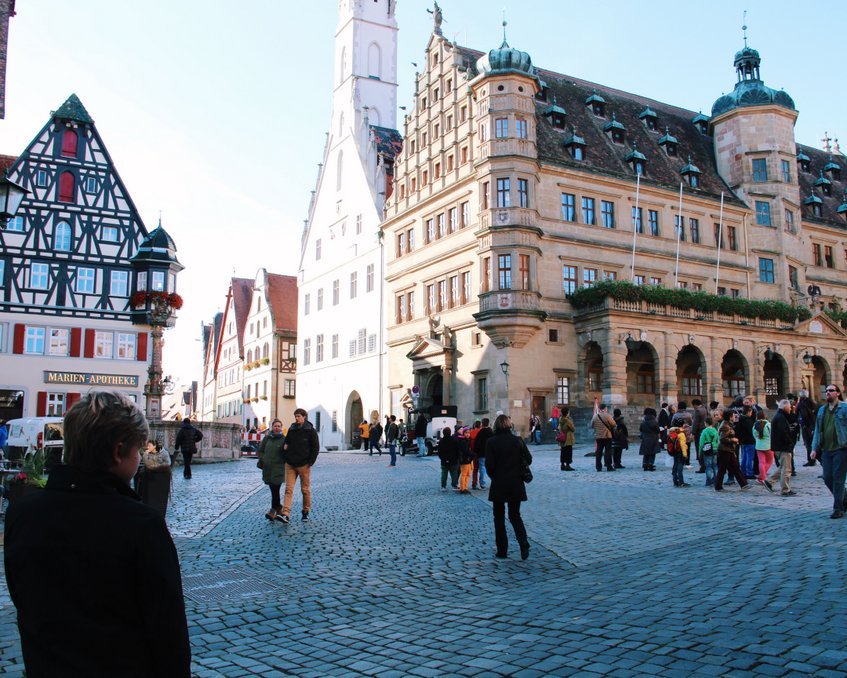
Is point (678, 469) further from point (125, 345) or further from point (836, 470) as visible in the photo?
point (125, 345)

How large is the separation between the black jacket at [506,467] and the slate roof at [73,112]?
39.9m

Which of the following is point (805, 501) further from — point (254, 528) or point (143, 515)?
point (143, 515)

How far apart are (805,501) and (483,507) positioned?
5.57 metres

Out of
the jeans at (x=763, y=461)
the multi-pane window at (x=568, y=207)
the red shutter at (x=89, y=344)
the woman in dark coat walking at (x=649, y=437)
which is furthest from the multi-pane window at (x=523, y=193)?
the jeans at (x=763, y=461)

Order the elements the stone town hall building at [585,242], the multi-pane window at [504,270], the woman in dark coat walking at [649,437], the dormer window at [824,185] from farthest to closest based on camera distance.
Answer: the dormer window at [824,185] < the stone town hall building at [585,242] < the multi-pane window at [504,270] < the woman in dark coat walking at [649,437]

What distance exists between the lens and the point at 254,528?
41.8 ft

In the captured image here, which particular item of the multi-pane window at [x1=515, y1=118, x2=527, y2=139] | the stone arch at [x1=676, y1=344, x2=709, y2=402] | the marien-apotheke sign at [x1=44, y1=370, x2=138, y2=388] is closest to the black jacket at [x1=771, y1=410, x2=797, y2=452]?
the multi-pane window at [x1=515, y1=118, x2=527, y2=139]

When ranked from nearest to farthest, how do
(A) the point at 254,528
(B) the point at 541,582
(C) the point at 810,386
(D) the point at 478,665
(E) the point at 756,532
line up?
(D) the point at 478,665
(B) the point at 541,582
(E) the point at 756,532
(A) the point at 254,528
(C) the point at 810,386

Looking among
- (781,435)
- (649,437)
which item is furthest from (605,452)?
(781,435)

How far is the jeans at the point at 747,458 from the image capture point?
1744cm

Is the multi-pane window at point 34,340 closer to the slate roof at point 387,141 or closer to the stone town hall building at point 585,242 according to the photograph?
the stone town hall building at point 585,242

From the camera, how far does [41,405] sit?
4078cm

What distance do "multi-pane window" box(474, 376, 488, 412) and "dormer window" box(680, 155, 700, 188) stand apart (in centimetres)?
1757

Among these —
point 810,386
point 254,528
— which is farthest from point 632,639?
point 810,386
